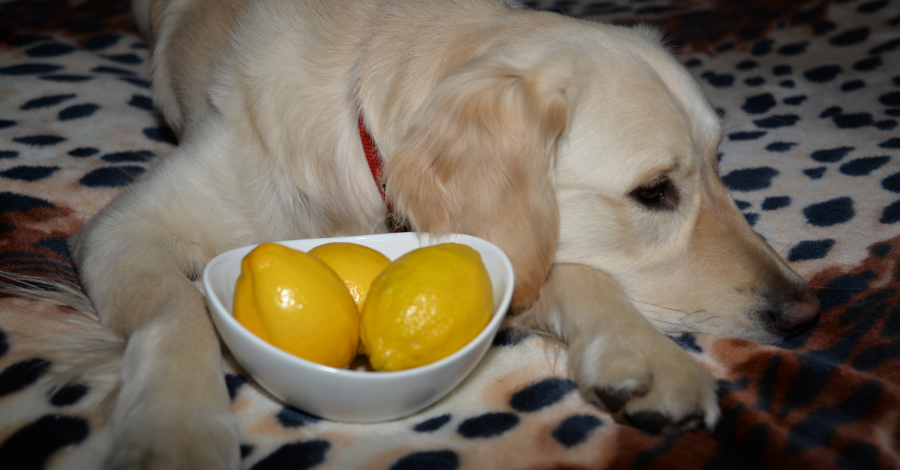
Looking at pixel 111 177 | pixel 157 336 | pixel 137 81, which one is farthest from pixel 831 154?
pixel 137 81

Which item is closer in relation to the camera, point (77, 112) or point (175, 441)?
point (175, 441)

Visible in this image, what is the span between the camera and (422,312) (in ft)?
3.59

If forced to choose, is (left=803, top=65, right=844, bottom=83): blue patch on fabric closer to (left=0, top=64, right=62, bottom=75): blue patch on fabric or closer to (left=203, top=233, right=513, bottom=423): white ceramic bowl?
(left=203, top=233, right=513, bottom=423): white ceramic bowl

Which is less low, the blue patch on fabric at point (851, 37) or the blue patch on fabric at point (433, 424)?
the blue patch on fabric at point (851, 37)

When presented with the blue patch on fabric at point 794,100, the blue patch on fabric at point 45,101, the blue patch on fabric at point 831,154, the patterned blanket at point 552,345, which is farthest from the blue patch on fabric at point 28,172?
the blue patch on fabric at point 794,100

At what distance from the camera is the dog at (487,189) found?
4.28 feet

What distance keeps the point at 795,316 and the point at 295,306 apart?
1.13m

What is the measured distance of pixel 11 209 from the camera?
1864mm

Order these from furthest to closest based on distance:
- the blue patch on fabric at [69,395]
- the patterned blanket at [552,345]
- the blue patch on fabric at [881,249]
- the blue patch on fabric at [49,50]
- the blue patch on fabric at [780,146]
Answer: the blue patch on fabric at [49,50] < the blue patch on fabric at [780,146] < the blue patch on fabric at [881,249] < the blue patch on fabric at [69,395] < the patterned blanket at [552,345]

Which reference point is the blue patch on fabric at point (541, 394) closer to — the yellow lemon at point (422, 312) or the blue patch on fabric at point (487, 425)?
the blue patch on fabric at point (487, 425)

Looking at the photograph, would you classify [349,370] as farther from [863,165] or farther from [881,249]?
[863,165]

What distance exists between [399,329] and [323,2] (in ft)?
3.79

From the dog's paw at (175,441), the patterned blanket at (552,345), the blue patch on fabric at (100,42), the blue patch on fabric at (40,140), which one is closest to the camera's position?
the dog's paw at (175,441)

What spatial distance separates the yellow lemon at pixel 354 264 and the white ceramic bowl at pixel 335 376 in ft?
0.61
